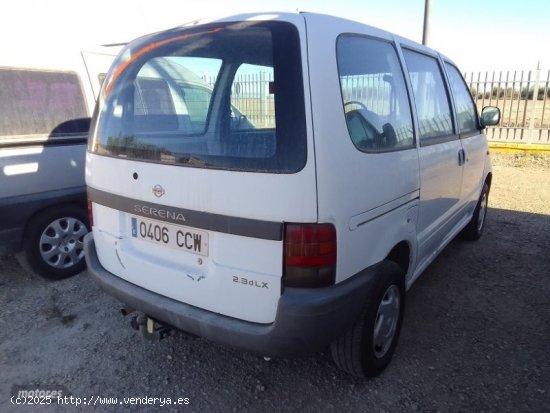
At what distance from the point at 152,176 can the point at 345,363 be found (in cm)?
139

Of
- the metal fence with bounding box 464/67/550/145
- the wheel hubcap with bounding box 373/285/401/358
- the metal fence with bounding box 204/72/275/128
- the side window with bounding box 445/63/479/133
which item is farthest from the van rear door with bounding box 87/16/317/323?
the metal fence with bounding box 464/67/550/145

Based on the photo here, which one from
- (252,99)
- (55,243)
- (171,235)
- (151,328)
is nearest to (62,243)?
(55,243)

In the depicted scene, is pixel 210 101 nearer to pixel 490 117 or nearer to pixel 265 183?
pixel 265 183

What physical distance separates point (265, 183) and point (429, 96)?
1731mm

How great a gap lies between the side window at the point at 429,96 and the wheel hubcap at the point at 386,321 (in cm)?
96

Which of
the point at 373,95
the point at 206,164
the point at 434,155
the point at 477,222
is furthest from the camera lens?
the point at 477,222

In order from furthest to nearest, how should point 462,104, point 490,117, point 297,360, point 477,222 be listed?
point 477,222 < point 490,117 < point 462,104 < point 297,360

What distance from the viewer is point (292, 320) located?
1744mm

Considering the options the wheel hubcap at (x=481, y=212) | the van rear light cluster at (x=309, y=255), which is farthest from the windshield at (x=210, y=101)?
the wheel hubcap at (x=481, y=212)

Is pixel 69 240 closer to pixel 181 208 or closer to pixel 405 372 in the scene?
pixel 181 208

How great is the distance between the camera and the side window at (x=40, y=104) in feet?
10.8

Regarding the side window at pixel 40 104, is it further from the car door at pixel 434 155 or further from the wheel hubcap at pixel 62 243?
Answer: the car door at pixel 434 155

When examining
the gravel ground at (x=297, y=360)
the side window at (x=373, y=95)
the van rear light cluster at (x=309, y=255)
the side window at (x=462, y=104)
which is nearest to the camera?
the van rear light cluster at (x=309, y=255)

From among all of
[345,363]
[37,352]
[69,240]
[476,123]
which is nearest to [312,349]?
[345,363]
